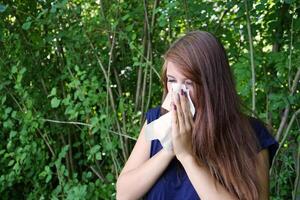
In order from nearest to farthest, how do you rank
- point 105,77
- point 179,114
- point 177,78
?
1. point 179,114
2. point 177,78
3. point 105,77

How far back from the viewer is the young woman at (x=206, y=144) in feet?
5.42

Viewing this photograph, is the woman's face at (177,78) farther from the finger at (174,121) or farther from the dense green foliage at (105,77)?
the dense green foliage at (105,77)

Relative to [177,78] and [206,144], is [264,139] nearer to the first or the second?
[206,144]

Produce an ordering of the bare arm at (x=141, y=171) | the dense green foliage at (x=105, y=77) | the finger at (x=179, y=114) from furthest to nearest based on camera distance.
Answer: the dense green foliage at (x=105, y=77) < the bare arm at (x=141, y=171) < the finger at (x=179, y=114)

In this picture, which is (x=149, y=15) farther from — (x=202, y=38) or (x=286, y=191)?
(x=202, y=38)

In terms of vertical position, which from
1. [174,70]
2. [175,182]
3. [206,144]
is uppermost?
[174,70]

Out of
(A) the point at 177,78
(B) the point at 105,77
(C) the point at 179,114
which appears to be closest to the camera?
(C) the point at 179,114

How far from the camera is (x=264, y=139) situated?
179cm

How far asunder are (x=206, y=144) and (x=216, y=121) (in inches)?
3.3

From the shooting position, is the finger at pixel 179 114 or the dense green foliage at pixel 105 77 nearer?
the finger at pixel 179 114

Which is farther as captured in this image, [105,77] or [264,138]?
[105,77]

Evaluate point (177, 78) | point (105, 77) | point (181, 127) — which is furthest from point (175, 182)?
point (105, 77)

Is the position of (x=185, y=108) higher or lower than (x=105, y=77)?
higher

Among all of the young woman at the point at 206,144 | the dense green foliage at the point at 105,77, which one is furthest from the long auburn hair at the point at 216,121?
the dense green foliage at the point at 105,77
